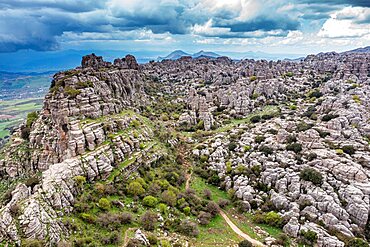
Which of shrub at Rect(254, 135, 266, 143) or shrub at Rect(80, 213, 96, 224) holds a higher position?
shrub at Rect(80, 213, 96, 224)

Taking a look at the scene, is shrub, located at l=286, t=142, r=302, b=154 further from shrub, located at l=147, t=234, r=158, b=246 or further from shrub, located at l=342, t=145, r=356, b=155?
shrub, located at l=147, t=234, r=158, b=246

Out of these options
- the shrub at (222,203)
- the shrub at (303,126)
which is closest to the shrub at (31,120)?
the shrub at (222,203)

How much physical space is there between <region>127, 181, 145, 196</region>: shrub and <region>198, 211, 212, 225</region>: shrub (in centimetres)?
1041

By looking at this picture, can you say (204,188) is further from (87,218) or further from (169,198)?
(87,218)

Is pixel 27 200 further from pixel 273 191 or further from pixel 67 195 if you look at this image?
pixel 273 191

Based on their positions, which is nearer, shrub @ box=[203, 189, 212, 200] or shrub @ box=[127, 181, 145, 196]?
shrub @ box=[127, 181, 145, 196]

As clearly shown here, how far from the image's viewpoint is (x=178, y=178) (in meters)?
57.1

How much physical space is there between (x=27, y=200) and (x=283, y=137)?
181ft

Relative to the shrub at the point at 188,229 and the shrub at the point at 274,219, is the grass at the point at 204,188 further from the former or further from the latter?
the shrub at the point at 188,229

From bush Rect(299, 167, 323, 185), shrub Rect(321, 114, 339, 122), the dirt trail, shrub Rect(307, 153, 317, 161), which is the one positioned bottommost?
the dirt trail

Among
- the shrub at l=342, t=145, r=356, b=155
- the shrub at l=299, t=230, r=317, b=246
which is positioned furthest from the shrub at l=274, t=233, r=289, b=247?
the shrub at l=342, t=145, r=356, b=155

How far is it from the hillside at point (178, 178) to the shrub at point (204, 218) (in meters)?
0.56

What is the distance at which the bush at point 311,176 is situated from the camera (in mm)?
49353

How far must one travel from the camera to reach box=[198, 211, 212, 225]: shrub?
44562 mm
